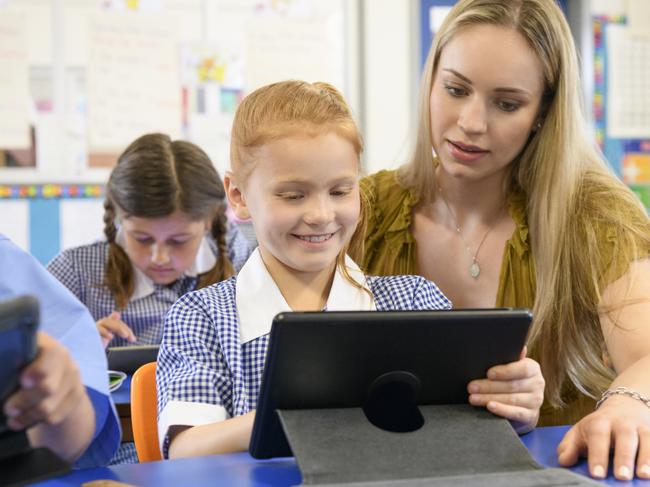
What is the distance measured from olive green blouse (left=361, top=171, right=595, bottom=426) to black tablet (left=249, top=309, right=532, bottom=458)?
28.3 inches

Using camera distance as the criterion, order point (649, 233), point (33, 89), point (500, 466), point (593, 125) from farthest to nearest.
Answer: point (593, 125), point (33, 89), point (649, 233), point (500, 466)

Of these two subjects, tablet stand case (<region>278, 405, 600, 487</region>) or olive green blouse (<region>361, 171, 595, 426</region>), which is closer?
tablet stand case (<region>278, 405, 600, 487</region>)

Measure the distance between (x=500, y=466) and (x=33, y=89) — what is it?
2883 mm

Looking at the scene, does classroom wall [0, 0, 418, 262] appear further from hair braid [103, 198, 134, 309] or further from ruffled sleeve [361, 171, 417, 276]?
ruffled sleeve [361, 171, 417, 276]

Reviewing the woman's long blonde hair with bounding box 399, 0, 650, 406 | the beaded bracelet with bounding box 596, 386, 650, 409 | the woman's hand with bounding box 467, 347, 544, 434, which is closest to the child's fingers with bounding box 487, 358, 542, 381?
the woman's hand with bounding box 467, 347, 544, 434

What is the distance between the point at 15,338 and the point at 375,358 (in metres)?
0.34

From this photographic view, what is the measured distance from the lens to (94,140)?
Answer: 3.27 meters

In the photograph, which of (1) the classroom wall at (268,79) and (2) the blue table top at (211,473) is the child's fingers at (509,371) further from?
(1) the classroom wall at (268,79)

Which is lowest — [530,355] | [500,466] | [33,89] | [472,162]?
[530,355]

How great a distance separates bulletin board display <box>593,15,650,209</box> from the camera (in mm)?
3869

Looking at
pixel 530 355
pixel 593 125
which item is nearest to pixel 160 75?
pixel 593 125

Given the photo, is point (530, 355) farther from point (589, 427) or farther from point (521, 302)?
point (589, 427)

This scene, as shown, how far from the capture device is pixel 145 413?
4.09 ft

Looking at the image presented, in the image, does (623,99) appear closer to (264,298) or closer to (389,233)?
(389,233)
